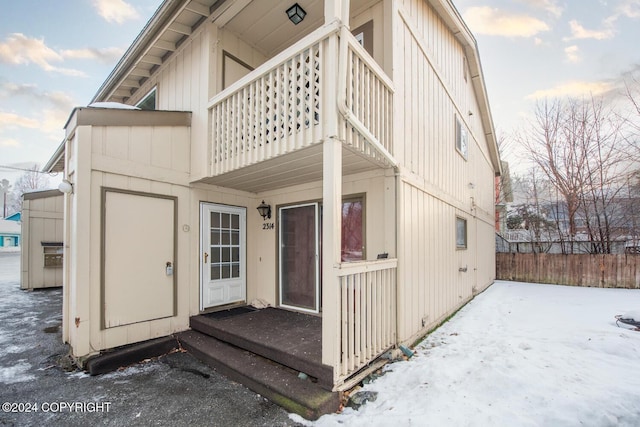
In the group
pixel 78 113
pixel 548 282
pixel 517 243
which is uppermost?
pixel 78 113

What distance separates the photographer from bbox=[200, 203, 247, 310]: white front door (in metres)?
4.82

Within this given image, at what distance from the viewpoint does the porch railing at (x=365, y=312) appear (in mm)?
2789

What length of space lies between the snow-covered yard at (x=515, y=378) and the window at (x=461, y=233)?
1.99 m

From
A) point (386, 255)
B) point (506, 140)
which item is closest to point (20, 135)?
point (386, 255)

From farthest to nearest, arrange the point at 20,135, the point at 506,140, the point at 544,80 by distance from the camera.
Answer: the point at 506,140
the point at 20,135
the point at 544,80

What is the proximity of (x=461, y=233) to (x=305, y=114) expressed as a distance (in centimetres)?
544

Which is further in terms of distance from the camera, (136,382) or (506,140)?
(506,140)

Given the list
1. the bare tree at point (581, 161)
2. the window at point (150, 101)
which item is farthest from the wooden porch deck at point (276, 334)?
the bare tree at point (581, 161)

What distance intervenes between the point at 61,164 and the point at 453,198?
11037 millimetres

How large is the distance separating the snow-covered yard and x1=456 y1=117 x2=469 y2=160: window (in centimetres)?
388

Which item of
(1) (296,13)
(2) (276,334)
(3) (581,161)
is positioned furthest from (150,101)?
(3) (581,161)

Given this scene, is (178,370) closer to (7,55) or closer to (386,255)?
(386,255)

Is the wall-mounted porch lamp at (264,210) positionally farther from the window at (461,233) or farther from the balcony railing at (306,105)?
the window at (461,233)

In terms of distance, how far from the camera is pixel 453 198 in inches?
245
